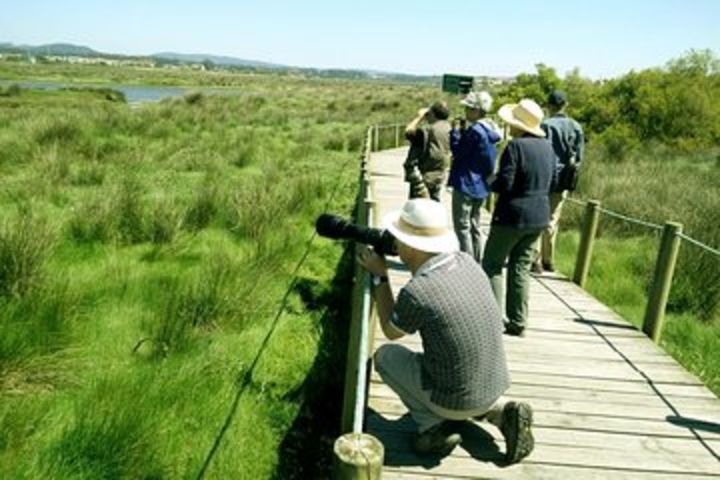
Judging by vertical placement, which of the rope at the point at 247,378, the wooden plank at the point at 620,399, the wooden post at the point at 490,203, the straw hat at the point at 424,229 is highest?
the straw hat at the point at 424,229

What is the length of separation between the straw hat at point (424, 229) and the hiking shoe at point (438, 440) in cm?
99

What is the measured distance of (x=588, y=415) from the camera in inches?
162

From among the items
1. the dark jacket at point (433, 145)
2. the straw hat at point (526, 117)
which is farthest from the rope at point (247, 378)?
the straw hat at point (526, 117)

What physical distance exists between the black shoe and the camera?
2.26 metres

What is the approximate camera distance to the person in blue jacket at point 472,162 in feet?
17.3

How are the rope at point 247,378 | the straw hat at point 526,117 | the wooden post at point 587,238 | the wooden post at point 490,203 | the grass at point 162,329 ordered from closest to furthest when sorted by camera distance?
the grass at point 162,329 → the rope at point 247,378 → the straw hat at point 526,117 → the wooden post at point 587,238 → the wooden post at point 490,203

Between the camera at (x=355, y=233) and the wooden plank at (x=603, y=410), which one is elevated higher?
the camera at (x=355, y=233)

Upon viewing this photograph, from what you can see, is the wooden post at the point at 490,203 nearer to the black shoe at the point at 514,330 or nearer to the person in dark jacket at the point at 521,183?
the black shoe at the point at 514,330

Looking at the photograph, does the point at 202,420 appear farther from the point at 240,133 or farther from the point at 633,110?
the point at 633,110

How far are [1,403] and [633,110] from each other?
21812 mm

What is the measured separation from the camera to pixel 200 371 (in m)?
4.80

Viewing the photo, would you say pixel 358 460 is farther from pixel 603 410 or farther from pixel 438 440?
pixel 603 410

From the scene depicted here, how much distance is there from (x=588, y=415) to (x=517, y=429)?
100 cm

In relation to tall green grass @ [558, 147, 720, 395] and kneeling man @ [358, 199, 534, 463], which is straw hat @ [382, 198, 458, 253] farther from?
tall green grass @ [558, 147, 720, 395]
